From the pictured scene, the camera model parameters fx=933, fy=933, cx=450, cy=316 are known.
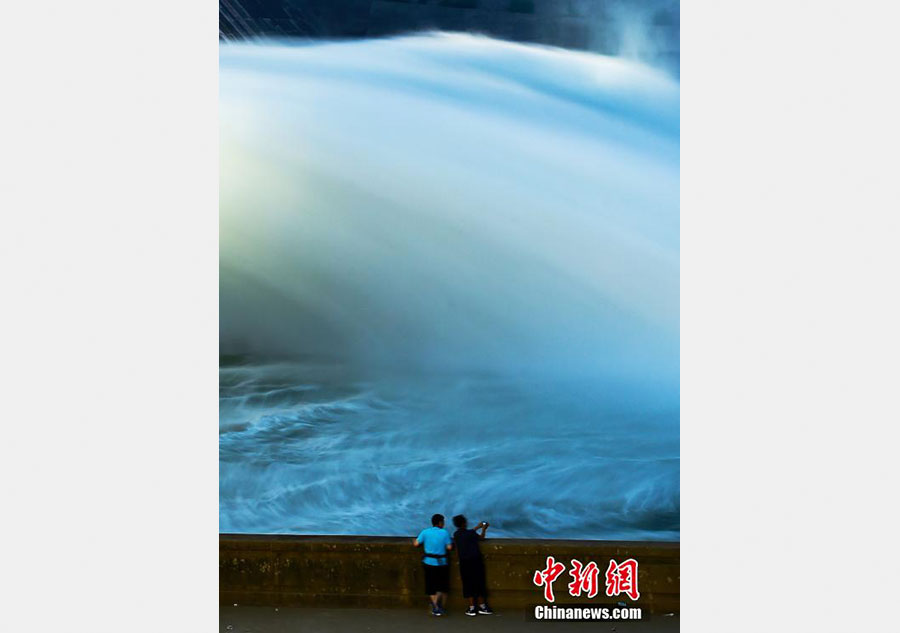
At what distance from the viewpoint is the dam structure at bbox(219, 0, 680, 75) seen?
1472cm

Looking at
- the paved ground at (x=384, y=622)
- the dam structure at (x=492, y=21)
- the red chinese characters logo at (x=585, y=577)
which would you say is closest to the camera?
the paved ground at (x=384, y=622)

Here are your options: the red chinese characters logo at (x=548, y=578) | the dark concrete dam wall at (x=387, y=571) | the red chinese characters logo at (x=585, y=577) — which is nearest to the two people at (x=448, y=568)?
the dark concrete dam wall at (x=387, y=571)

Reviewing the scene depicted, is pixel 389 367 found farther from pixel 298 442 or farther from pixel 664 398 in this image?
pixel 664 398

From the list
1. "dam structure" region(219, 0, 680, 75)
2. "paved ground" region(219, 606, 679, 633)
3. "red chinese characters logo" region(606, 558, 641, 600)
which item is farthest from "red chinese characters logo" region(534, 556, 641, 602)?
"dam structure" region(219, 0, 680, 75)

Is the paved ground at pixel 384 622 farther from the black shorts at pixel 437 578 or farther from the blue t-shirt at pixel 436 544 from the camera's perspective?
the blue t-shirt at pixel 436 544

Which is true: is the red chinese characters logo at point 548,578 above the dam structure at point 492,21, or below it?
below

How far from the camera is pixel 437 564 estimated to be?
34.2ft

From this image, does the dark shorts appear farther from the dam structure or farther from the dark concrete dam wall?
the dam structure

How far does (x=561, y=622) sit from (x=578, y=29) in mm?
9170

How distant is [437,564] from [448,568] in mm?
147

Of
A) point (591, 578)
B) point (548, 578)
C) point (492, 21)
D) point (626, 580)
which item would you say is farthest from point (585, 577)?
point (492, 21)

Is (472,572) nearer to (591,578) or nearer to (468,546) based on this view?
(468,546)

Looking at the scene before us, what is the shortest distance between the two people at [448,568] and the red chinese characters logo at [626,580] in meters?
1.47

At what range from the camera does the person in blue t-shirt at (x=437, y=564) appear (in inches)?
411
